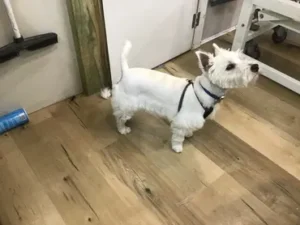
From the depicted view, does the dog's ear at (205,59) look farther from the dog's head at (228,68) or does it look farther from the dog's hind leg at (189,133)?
the dog's hind leg at (189,133)

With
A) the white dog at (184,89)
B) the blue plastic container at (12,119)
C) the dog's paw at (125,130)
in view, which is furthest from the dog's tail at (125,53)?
the blue plastic container at (12,119)

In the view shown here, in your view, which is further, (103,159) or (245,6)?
(245,6)

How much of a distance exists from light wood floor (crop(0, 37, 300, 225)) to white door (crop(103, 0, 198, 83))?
366mm

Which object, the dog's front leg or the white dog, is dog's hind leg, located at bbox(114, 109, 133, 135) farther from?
the dog's front leg

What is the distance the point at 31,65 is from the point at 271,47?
164 centimetres

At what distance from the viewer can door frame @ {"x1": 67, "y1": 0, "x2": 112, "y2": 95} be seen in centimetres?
141

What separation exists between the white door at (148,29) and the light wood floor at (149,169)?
1.20ft

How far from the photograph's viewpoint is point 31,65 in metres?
1.47

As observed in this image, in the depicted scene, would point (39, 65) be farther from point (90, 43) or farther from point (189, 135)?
point (189, 135)

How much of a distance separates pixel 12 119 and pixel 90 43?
556 millimetres

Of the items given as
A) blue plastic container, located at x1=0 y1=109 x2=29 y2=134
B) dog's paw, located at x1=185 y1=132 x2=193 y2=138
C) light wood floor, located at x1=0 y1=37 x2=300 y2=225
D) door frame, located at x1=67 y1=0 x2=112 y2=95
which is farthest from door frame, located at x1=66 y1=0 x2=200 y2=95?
dog's paw, located at x1=185 y1=132 x2=193 y2=138

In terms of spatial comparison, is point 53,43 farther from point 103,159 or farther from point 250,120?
point 250,120

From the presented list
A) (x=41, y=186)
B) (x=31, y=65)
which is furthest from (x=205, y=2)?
(x=41, y=186)

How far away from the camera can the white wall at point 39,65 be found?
4.32 feet
